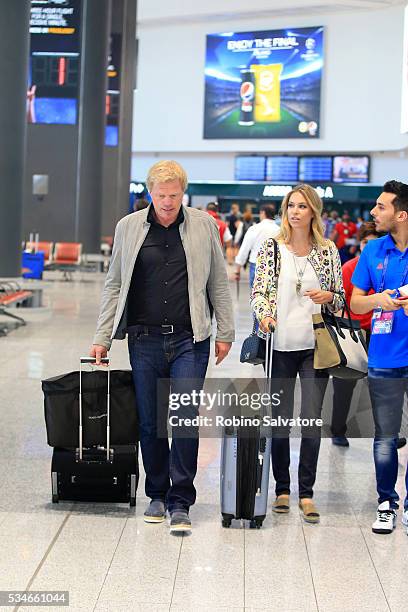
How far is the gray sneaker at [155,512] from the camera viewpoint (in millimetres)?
5445

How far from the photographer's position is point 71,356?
1193cm

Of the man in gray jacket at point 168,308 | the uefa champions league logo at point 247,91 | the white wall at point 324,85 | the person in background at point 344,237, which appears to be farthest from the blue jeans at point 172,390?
the uefa champions league logo at point 247,91

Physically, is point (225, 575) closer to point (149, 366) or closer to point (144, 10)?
point (149, 366)

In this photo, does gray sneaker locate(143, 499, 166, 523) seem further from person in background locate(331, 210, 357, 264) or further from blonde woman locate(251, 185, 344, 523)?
person in background locate(331, 210, 357, 264)

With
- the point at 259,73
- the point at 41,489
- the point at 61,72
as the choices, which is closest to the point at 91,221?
the point at 61,72

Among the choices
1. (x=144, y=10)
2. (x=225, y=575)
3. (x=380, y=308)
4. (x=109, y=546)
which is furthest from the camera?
(x=144, y=10)

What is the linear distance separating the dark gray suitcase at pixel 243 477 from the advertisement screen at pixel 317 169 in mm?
38809

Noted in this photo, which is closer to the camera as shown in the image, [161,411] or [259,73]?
[161,411]

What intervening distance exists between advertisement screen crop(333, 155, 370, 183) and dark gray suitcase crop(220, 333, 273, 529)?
38397mm

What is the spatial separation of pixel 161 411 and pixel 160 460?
0.27 m

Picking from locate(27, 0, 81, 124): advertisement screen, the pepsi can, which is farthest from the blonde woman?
the pepsi can

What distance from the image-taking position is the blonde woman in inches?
217

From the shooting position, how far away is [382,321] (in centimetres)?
538

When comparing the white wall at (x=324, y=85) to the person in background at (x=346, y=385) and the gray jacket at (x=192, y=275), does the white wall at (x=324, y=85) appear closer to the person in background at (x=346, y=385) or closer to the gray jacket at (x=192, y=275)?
the person in background at (x=346, y=385)
